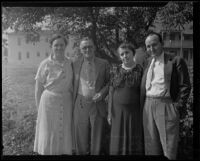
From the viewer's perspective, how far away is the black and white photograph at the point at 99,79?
407 cm

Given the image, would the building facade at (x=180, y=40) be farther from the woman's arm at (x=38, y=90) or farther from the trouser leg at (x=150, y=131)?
the woman's arm at (x=38, y=90)

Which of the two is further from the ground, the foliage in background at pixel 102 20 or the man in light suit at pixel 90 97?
the foliage in background at pixel 102 20

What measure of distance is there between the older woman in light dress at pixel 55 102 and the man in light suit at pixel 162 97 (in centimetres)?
109

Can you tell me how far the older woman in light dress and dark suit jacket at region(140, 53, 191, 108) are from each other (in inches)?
42.8

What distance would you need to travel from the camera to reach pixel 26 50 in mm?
4199

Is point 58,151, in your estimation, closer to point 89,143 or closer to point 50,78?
point 89,143

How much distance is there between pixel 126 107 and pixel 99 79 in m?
0.55

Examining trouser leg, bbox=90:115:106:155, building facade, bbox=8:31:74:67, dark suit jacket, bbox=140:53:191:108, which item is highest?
building facade, bbox=8:31:74:67

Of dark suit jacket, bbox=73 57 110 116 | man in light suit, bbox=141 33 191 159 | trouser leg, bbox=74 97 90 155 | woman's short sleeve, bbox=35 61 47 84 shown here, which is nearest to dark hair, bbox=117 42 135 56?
man in light suit, bbox=141 33 191 159

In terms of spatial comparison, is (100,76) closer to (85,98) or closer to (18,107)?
(85,98)

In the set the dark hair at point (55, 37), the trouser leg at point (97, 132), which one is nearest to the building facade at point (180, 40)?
the dark hair at point (55, 37)

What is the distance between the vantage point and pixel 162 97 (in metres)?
4.03

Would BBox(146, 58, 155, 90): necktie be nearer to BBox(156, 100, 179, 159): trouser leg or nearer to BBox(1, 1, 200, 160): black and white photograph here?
BBox(1, 1, 200, 160): black and white photograph

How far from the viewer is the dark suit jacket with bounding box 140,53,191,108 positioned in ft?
13.3
